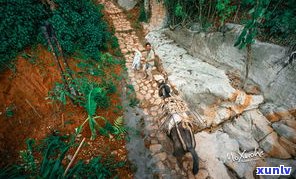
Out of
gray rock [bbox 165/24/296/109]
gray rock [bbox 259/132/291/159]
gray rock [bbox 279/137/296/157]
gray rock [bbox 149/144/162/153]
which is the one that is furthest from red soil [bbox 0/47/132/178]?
gray rock [bbox 165/24/296/109]

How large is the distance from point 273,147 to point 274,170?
0.64 m

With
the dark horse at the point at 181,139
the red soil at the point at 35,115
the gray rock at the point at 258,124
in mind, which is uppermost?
the red soil at the point at 35,115

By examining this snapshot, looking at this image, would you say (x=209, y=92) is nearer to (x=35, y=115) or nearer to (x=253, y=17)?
(x=253, y=17)

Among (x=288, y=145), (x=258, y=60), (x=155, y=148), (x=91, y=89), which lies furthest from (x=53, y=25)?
(x=288, y=145)

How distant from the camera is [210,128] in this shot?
5.25 meters

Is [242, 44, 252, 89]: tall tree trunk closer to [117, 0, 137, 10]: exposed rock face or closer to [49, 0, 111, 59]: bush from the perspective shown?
[49, 0, 111, 59]: bush

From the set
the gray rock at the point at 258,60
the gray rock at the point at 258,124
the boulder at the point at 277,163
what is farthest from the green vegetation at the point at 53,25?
the boulder at the point at 277,163

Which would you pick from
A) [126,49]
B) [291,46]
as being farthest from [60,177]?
[291,46]

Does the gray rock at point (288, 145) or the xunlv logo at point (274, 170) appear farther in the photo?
the gray rock at point (288, 145)

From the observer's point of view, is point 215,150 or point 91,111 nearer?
point 91,111

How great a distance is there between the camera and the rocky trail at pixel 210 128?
4379 mm

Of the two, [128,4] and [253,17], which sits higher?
[128,4]

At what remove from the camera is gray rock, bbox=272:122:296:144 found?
182 inches

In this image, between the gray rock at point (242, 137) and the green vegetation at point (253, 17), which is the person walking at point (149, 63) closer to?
the green vegetation at point (253, 17)
